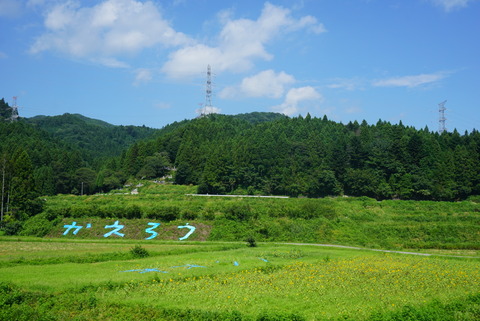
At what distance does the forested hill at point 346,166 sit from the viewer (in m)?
73.4

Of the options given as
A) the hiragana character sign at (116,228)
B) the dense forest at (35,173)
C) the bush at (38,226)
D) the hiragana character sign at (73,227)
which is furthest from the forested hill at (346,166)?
the bush at (38,226)

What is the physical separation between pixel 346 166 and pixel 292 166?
38.5 ft

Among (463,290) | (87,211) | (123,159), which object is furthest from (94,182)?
(463,290)

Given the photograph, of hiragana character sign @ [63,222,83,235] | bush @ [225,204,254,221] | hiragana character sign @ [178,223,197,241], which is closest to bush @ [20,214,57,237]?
hiragana character sign @ [63,222,83,235]

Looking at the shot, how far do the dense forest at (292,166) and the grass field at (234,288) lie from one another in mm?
38849

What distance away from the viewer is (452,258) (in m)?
29.5

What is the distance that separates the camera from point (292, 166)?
81.8m

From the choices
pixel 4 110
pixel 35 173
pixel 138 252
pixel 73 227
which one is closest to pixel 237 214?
pixel 138 252

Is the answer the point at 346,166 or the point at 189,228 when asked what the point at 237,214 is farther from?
the point at 346,166

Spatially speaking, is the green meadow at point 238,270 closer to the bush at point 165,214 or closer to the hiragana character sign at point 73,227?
the bush at point 165,214

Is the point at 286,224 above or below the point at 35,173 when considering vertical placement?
Answer: below

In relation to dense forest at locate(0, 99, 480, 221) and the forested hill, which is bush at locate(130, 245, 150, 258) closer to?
dense forest at locate(0, 99, 480, 221)

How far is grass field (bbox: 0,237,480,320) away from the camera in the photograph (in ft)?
45.6

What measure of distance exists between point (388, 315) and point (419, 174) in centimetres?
7082
